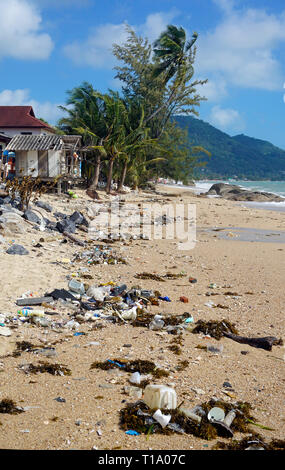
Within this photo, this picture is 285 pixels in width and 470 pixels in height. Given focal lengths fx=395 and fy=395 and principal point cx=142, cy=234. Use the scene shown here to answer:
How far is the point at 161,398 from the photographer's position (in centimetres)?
323

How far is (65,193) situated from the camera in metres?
18.8

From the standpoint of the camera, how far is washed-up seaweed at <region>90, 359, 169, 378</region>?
3879mm

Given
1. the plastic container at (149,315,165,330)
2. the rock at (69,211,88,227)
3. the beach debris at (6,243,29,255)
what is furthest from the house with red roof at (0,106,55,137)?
the plastic container at (149,315,165,330)

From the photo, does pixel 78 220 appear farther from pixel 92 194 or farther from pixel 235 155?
pixel 235 155

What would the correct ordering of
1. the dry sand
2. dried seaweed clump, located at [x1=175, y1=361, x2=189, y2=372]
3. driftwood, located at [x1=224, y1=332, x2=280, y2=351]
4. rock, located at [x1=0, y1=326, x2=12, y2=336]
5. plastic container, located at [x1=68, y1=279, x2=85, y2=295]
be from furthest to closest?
1. plastic container, located at [x1=68, y1=279, x2=85, y2=295]
2. driftwood, located at [x1=224, y1=332, x2=280, y2=351]
3. rock, located at [x1=0, y1=326, x2=12, y2=336]
4. dried seaweed clump, located at [x1=175, y1=361, x2=189, y2=372]
5. the dry sand

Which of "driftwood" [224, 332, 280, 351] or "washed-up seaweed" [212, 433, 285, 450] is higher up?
"driftwood" [224, 332, 280, 351]

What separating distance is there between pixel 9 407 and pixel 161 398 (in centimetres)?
122

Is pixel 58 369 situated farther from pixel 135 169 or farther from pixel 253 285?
pixel 135 169

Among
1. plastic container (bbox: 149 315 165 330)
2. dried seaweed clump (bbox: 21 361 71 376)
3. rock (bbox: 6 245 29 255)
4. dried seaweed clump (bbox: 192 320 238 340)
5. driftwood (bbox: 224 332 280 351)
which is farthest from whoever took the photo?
rock (bbox: 6 245 29 255)

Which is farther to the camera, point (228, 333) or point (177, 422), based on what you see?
point (228, 333)

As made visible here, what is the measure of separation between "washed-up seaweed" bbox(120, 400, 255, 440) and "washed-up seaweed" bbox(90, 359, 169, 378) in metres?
0.60

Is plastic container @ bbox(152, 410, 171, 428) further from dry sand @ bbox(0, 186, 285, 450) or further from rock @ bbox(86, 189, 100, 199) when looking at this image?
rock @ bbox(86, 189, 100, 199)

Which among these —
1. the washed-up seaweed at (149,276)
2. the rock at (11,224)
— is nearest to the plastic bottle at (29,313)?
the washed-up seaweed at (149,276)

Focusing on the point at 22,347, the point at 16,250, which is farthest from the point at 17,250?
the point at 22,347
